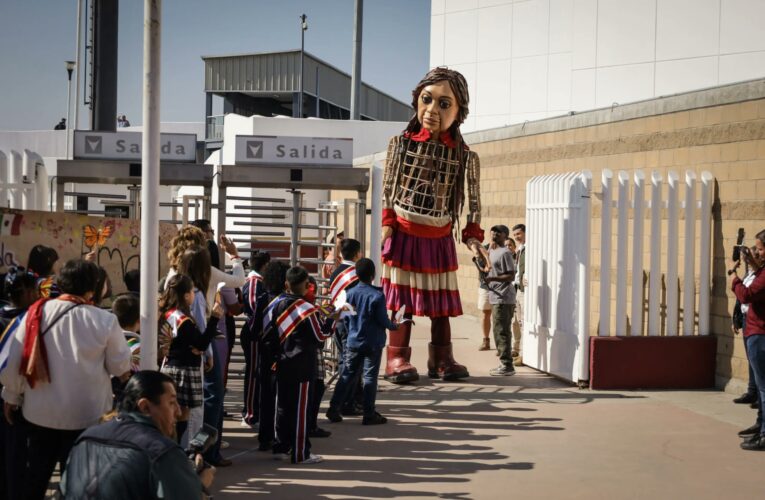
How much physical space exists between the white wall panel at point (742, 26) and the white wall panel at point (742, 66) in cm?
10

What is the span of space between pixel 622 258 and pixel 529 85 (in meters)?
9.38

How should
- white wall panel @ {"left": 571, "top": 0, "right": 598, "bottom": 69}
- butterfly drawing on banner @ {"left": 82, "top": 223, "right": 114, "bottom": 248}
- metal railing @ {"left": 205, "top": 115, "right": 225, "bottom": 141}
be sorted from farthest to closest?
metal railing @ {"left": 205, "top": 115, "right": 225, "bottom": 141}
white wall panel @ {"left": 571, "top": 0, "right": 598, "bottom": 69}
butterfly drawing on banner @ {"left": 82, "top": 223, "right": 114, "bottom": 248}

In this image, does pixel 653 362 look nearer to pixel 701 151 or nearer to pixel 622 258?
pixel 622 258

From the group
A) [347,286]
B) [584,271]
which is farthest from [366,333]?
[584,271]

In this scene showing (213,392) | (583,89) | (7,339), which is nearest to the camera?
(7,339)

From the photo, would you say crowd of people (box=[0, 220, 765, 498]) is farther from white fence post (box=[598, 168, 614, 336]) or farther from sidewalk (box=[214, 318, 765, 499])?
white fence post (box=[598, 168, 614, 336])

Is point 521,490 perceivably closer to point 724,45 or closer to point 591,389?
point 591,389

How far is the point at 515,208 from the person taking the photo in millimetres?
15008

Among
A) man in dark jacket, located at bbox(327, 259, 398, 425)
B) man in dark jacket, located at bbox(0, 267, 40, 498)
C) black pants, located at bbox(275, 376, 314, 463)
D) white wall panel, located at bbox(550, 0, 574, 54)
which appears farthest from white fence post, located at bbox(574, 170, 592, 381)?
white wall panel, located at bbox(550, 0, 574, 54)

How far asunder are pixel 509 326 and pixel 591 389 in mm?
1380

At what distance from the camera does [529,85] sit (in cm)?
1894

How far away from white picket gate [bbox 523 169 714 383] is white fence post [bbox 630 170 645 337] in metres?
0.01

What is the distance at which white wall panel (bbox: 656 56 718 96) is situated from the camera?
14.7 meters

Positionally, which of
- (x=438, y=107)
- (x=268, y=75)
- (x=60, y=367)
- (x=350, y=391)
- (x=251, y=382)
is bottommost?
(x=350, y=391)
